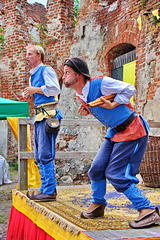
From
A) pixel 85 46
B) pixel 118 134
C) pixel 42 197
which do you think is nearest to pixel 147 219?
pixel 118 134

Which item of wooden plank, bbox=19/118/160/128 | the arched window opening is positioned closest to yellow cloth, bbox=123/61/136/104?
the arched window opening

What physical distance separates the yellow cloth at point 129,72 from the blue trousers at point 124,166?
412cm

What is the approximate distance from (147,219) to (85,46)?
6566 mm

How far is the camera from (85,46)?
8.31m

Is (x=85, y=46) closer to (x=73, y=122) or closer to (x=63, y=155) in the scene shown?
(x=73, y=122)

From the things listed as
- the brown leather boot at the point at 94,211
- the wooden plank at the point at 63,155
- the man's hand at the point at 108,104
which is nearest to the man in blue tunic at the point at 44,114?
the wooden plank at the point at 63,155

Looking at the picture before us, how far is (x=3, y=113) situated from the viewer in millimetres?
6766

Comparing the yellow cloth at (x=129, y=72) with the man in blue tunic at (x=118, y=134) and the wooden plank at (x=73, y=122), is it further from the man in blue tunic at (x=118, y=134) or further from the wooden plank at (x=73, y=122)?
the man in blue tunic at (x=118, y=134)

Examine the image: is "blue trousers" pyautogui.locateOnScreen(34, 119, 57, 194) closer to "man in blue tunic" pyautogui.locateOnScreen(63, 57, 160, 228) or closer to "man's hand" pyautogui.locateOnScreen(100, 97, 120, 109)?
"man in blue tunic" pyautogui.locateOnScreen(63, 57, 160, 228)

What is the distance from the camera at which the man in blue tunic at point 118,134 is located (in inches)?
94.1

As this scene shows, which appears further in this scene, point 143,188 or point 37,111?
point 143,188

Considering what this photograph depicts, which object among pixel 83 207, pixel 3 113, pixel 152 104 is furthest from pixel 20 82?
pixel 83 207

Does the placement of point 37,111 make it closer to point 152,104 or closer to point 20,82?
point 152,104

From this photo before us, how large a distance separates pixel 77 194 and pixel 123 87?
1.94 meters
